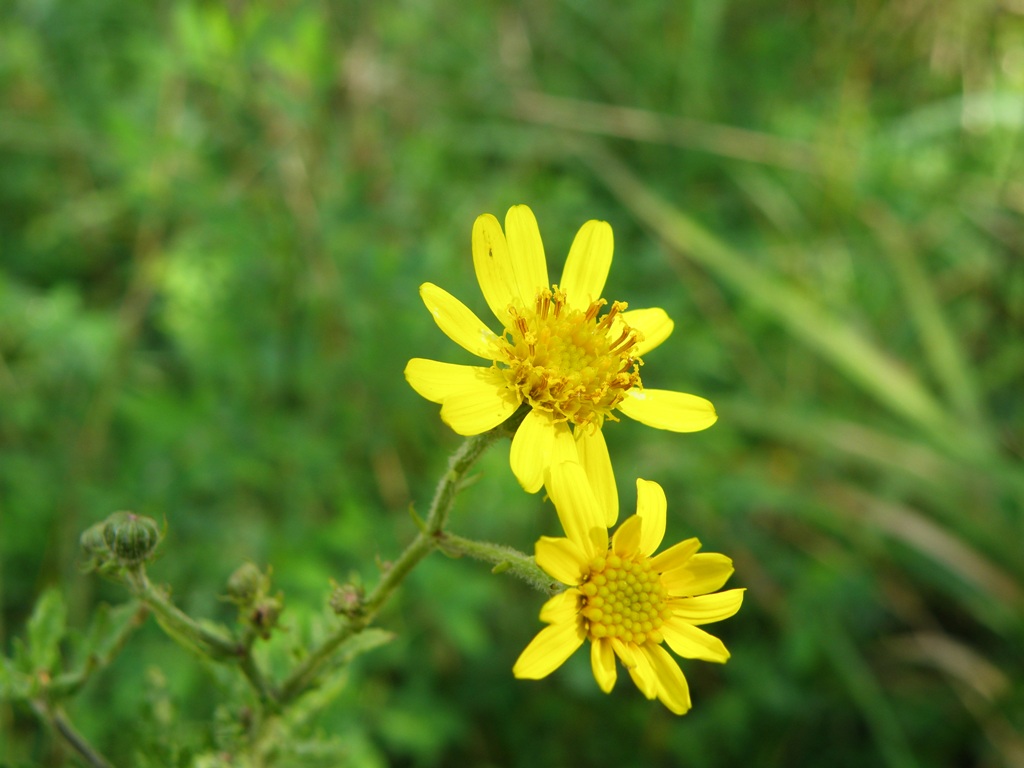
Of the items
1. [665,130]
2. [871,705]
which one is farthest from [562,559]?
[665,130]

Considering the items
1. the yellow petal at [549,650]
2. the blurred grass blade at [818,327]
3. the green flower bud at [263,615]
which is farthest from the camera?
the blurred grass blade at [818,327]

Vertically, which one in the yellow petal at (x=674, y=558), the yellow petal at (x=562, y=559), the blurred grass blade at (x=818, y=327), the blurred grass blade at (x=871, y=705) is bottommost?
the yellow petal at (x=562, y=559)

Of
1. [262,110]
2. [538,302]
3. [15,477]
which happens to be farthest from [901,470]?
[15,477]

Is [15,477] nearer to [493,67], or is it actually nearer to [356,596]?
[356,596]

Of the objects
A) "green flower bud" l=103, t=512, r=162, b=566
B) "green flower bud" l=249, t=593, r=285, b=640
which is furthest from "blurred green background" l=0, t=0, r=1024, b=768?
"green flower bud" l=103, t=512, r=162, b=566

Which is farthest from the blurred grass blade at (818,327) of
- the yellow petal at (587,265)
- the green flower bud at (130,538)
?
the green flower bud at (130,538)

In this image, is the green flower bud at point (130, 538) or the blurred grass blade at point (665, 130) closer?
the green flower bud at point (130, 538)

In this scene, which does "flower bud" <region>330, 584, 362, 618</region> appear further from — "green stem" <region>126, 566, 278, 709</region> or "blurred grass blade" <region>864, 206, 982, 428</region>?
"blurred grass blade" <region>864, 206, 982, 428</region>

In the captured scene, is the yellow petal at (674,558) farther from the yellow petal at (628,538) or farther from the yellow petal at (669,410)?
the yellow petal at (669,410)
